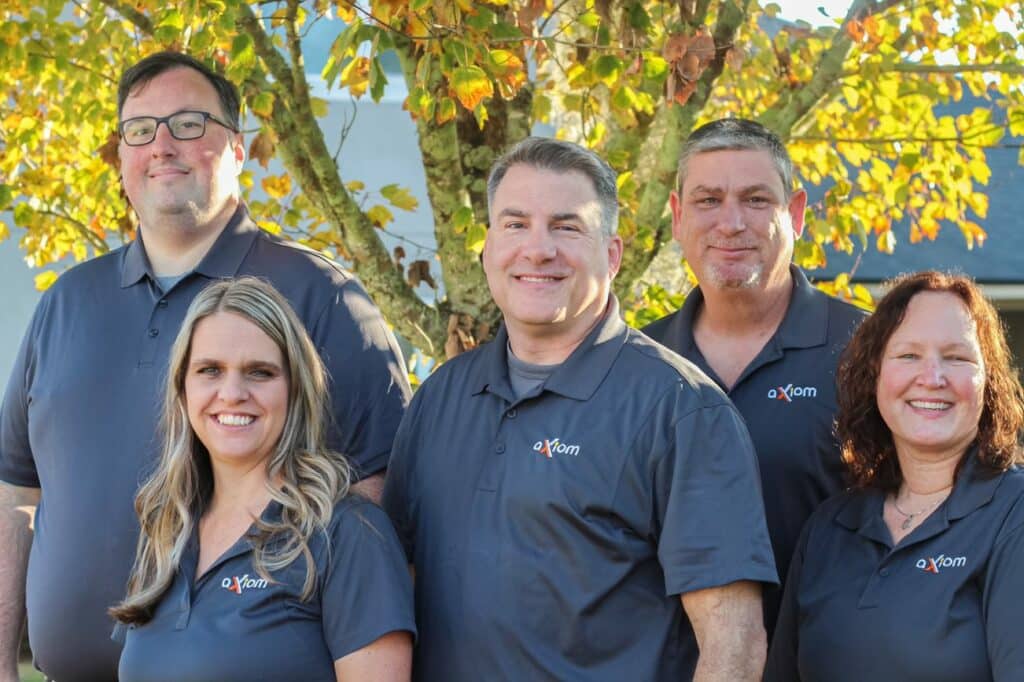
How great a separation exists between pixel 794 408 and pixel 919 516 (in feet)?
1.96

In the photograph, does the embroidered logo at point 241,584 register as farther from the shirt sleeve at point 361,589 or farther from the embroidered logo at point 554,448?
the embroidered logo at point 554,448

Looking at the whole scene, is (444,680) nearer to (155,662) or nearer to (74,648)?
(155,662)

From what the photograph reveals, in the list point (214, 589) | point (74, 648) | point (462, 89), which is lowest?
point (74, 648)

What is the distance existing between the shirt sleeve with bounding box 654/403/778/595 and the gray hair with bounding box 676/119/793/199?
1.28 metres

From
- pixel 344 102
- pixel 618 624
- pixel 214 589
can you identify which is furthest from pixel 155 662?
pixel 344 102

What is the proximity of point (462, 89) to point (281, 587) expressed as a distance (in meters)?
1.85

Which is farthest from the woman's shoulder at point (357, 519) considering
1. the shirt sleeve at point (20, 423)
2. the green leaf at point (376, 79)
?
the green leaf at point (376, 79)

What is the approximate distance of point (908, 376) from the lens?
3.56 m

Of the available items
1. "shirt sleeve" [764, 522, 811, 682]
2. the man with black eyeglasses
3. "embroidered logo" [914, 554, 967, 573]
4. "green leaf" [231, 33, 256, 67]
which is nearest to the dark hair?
the man with black eyeglasses

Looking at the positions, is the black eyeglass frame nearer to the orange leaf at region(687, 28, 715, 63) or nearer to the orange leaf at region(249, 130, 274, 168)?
the orange leaf at region(249, 130, 274, 168)

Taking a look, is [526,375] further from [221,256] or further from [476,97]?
[476,97]

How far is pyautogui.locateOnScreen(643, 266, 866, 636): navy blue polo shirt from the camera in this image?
395 centimetres


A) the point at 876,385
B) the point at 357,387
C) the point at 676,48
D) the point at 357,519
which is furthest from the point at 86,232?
the point at 876,385

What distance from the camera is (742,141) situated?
4.29 metres
